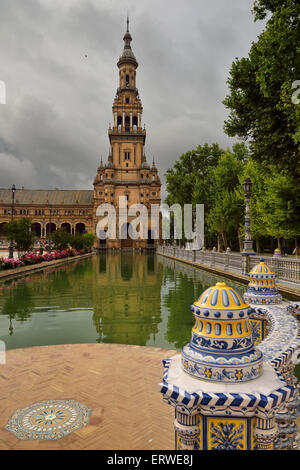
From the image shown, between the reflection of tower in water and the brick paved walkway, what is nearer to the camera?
the brick paved walkway

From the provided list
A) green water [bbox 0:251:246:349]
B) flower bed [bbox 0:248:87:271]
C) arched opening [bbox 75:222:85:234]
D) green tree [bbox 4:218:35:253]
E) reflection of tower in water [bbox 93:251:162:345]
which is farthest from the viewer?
arched opening [bbox 75:222:85:234]

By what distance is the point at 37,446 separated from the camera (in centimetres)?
317

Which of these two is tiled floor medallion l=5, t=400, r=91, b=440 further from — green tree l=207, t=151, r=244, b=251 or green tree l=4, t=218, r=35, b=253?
green tree l=207, t=151, r=244, b=251

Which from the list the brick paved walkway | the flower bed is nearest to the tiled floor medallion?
the brick paved walkway

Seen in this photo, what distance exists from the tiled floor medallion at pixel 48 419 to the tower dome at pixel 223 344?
2.37 metres

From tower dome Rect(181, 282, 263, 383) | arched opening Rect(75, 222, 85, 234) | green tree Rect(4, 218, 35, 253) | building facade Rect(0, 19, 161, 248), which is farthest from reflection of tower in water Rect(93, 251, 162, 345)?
arched opening Rect(75, 222, 85, 234)

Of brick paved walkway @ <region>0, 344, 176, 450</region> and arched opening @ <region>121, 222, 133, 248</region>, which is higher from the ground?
arched opening @ <region>121, 222, 133, 248</region>

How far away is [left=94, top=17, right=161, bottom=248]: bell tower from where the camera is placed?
72.8 m

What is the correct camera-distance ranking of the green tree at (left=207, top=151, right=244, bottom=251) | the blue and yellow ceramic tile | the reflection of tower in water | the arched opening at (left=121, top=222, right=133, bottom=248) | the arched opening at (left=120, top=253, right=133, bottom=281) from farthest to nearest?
the arched opening at (left=121, top=222, right=133, bottom=248), the green tree at (left=207, top=151, right=244, bottom=251), the arched opening at (left=120, top=253, right=133, bottom=281), the reflection of tower in water, the blue and yellow ceramic tile

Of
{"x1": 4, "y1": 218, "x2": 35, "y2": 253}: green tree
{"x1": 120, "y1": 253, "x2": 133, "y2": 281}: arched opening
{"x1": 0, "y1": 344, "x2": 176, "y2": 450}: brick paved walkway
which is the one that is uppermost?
{"x1": 4, "y1": 218, "x2": 35, "y2": 253}: green tree

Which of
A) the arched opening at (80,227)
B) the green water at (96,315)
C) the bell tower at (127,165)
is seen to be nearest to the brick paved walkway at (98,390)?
the green water at (96,315)

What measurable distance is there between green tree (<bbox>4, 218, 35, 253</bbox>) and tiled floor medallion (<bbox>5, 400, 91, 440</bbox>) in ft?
78.7

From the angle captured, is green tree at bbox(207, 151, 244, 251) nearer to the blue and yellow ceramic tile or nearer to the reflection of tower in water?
the reflection of tower in water

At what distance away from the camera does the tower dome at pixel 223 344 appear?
6.08ft
